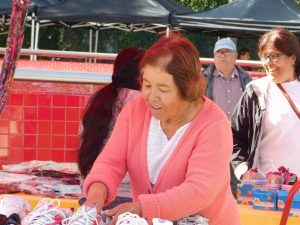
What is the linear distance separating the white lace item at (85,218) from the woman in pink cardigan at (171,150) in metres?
0.09

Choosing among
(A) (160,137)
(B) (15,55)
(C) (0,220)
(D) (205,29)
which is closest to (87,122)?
(B) (15,55)

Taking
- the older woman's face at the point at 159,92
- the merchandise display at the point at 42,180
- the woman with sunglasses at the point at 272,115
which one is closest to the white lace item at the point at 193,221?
the older woman's face at the point at 159,92

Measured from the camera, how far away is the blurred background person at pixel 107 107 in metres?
3.60

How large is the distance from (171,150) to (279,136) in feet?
5.86

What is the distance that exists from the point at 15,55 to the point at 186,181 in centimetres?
124

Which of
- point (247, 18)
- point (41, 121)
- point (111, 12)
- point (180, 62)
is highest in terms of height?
point (111, 12)

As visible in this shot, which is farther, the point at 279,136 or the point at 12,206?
the point at 279,136

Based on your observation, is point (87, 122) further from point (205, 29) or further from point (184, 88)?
point (205, 29)

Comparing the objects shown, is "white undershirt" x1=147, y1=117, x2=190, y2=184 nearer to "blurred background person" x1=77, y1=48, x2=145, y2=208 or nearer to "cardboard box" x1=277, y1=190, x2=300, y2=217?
"blurred background person" x1=77, y1=48, x2=145, y2=208

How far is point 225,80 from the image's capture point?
720 cm

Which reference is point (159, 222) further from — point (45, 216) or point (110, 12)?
point (110, 12)

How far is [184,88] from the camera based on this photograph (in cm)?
267

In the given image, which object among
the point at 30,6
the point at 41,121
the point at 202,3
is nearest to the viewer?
the point at 41,121

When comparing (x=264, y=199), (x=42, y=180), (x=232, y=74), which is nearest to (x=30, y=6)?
(x=232, y=74)
